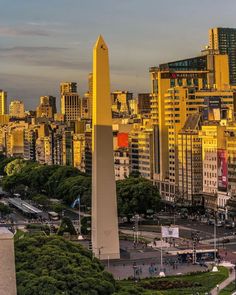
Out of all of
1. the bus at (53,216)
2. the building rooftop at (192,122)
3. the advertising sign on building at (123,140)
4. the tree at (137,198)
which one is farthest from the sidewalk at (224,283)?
the advertising sign on building at (123,140)

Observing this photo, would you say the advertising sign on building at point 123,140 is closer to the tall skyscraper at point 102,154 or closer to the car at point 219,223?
the car at point 219,223

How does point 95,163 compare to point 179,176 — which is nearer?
point 95,163

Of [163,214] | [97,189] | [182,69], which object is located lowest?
[163,214]

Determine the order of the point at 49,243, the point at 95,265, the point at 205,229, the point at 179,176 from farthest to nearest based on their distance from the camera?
the point at 179,176 → the point at 205,229 → the point at 49,243 → the point at 95,265

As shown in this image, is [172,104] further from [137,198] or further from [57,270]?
[57,270]

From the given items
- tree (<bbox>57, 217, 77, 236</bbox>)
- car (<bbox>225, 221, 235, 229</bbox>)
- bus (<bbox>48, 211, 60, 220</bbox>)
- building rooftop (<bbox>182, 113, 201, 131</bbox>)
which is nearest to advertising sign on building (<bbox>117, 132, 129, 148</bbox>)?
building rooftop (<bbox>182, 113, 201, 131</bbox>)

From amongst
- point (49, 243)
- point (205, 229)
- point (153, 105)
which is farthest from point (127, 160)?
point (49, 243)

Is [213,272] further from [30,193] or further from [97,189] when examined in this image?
[30,193]

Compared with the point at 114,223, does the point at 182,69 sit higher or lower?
higher
